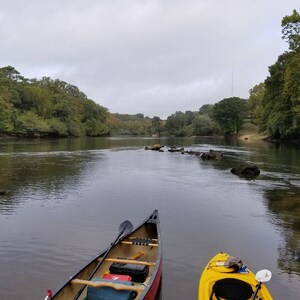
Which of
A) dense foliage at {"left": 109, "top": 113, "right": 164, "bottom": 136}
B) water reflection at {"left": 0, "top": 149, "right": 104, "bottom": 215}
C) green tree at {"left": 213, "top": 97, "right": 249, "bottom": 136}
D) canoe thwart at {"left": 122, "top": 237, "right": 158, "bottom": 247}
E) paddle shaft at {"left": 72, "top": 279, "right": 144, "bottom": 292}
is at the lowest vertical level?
water reflection at {"left": 0, "top": 149, "right": 104, "bottom": 215}

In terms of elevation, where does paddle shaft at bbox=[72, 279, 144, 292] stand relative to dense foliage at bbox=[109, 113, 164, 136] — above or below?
below

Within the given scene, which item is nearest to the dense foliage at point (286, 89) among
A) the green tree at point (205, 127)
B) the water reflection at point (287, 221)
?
the water reflection at point (287, 221)

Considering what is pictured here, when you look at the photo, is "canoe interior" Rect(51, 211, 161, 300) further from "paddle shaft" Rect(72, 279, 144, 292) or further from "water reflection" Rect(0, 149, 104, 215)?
"water reflection" Rect(0, 149, 104, 215)

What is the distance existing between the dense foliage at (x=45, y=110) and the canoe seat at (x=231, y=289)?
244 ft

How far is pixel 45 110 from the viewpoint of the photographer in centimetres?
11000

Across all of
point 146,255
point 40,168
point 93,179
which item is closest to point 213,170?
point 93,179

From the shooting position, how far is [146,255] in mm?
9969

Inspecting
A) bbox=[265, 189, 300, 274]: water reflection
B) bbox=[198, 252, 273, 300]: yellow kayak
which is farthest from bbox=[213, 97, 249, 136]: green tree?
bbox=[198, 252, 273, 300]: yellow kayak

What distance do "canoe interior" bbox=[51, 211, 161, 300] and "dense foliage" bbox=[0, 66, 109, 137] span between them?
70.5 meters

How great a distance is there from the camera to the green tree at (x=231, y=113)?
375ft

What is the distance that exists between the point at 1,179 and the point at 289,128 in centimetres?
5382

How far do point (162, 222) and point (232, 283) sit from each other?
781 cm

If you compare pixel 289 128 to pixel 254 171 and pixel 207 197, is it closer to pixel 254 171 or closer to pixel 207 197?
pixel 254 171

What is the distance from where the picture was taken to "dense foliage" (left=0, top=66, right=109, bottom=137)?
89.4 metres
